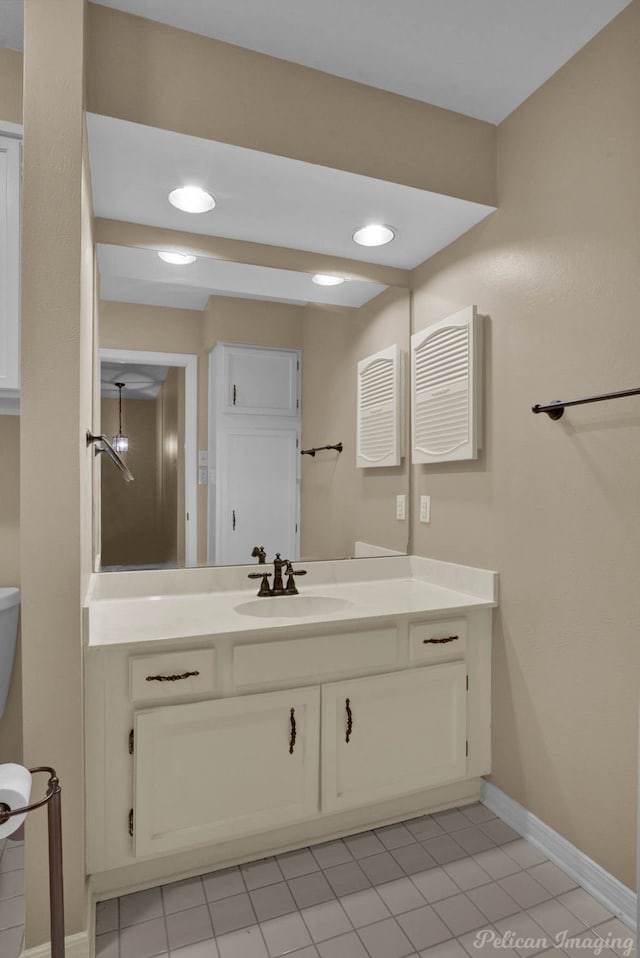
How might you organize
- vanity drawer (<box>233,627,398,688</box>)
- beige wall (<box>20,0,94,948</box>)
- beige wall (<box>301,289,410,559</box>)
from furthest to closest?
1. beige wall (<box>301,289,410,559</box>)
2. vanity drawer (<box>233,627,398,688</box>)
3. beige wall (<box>20,0,94,948</box>)

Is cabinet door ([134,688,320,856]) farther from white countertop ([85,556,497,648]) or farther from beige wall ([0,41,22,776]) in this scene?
beige wall ([0,41,22,776])

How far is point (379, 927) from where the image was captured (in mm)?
1511

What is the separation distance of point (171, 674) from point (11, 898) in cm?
83

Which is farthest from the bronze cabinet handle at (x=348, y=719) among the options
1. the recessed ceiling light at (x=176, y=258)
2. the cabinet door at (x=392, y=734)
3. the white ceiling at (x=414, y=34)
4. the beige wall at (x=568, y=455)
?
the white ceiling at (x=414, y=34)

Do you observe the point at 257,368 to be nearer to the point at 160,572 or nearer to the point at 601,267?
the point at 160,572

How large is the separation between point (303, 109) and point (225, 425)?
1119 millimetres

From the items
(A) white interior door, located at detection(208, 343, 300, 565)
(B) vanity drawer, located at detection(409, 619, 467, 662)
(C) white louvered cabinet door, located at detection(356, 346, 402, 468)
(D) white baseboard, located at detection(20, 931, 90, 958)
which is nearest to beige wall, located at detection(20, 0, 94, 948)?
(D) white baseboard, located at detection(20, 931, 90, 958)

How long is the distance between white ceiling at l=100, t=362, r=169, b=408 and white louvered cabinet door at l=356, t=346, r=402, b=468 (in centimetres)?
86

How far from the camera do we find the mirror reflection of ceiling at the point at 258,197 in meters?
1.69

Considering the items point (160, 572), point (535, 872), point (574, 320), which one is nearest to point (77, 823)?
point (160, 572)

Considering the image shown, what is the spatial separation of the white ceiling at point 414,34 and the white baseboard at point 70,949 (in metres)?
2.47

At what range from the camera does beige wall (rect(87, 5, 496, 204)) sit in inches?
61.7

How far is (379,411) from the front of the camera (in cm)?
248

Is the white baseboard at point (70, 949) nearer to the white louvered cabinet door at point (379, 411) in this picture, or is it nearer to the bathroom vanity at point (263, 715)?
the bathroom vanity at point (263, 715)
